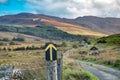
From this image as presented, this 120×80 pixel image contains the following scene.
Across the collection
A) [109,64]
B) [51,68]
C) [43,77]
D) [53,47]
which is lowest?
[109,64]

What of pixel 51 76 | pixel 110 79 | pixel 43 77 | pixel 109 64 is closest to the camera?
pixel 51 76

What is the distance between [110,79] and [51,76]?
15819mm

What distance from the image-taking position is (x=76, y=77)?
760 inches

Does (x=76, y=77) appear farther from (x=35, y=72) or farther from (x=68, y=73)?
(x=35, y=72)

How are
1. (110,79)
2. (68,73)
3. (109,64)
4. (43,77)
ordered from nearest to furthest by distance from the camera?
(43,77) → (68,73) → (110,79) → (109,64)

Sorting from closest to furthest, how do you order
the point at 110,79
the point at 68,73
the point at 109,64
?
the point at 68,73 → the point at 110,79 → the point at 109,64

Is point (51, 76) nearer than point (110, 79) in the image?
Yes

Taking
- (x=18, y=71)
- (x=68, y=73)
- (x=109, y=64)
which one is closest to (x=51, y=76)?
(x=18, y=71)

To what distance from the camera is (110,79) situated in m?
25.4

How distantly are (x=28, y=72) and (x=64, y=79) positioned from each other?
2.66 m

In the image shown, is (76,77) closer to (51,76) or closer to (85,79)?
(85,79)

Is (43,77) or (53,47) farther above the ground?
(53,47)

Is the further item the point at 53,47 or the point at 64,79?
the point at 64,79

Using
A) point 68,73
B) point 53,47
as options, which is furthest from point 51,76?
point 68,73
